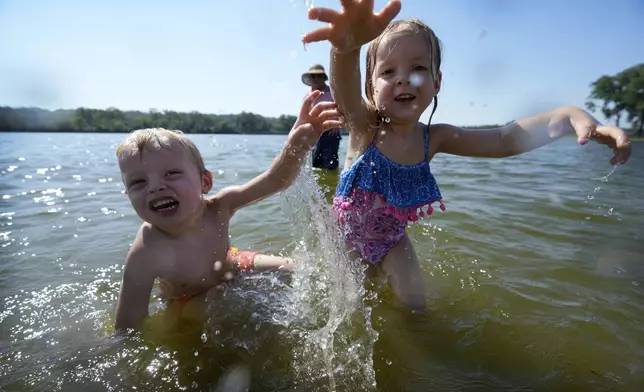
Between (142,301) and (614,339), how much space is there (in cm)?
266

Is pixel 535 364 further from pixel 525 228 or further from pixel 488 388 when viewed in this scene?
pixel 525 228

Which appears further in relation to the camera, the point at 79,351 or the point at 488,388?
the point at 79,351

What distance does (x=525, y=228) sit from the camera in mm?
A: 4340

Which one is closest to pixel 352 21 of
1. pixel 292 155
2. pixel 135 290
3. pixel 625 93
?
pixel 292 155

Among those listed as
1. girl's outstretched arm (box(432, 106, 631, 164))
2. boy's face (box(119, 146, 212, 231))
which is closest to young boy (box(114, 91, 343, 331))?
boy's face (box(119, 146, 212, 231))

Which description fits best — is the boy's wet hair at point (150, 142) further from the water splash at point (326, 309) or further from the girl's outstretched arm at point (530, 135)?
the girl's outstretched arm at point (530, 135)

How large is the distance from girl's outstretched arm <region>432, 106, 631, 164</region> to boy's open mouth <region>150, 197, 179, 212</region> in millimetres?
1805

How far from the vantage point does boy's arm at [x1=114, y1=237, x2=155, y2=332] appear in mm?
2426

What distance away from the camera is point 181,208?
2.45 meters

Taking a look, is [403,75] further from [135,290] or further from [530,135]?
[135,290]

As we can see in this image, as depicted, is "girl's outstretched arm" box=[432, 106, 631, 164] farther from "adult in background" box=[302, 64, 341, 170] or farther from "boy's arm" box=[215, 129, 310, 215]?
"adult in background" box=[302, 64, 341, 170]

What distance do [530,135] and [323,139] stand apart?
19.1 ft

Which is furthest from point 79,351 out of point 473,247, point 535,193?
point 535,193

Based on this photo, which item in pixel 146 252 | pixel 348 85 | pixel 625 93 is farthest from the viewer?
pixel 625 93
